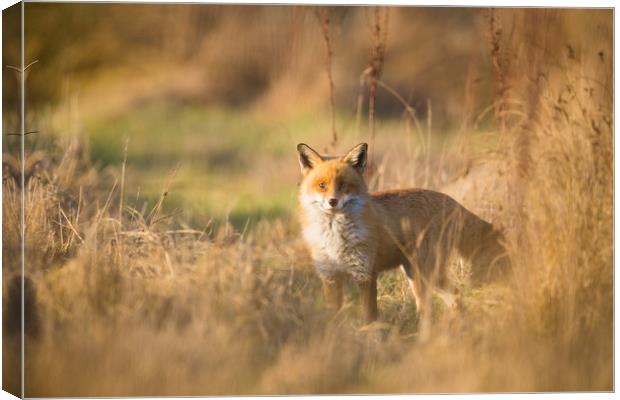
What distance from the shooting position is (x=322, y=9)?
7629 millimetres

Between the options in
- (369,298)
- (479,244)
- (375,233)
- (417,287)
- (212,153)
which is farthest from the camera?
(212,153)

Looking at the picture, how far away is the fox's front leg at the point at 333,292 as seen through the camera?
289 inches

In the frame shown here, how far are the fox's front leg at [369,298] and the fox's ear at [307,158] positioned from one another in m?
0.95

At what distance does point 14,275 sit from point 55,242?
0.87m

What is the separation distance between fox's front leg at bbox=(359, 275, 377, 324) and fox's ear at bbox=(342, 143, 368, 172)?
85cm

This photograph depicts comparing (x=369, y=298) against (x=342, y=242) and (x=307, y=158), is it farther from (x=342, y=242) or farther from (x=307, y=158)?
(x=307, y=158)

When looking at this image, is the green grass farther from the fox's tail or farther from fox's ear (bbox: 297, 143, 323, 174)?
the fox's tail

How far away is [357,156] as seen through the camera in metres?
7.32

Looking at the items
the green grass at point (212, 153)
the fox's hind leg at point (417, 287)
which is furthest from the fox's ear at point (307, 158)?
the green grass at point (212, 153)

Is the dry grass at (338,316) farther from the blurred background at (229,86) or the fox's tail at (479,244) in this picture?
the blurred background at (229,86)

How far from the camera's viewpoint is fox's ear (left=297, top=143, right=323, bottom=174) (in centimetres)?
739

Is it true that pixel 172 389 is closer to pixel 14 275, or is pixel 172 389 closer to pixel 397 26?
pixel 14 275

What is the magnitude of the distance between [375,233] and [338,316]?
0.75m

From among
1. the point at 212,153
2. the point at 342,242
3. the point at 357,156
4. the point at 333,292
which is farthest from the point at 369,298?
the point at 212,153
